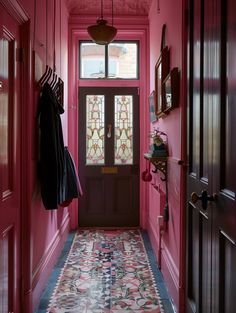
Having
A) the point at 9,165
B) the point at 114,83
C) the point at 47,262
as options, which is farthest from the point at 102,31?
the point at 47,262

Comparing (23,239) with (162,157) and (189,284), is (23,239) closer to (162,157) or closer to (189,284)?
(189,284)

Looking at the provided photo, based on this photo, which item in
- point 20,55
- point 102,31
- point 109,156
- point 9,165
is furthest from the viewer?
point 109,156

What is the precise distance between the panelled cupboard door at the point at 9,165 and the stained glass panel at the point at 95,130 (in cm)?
264

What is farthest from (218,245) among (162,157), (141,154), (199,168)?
(141,154)

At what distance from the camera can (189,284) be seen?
2.08 m

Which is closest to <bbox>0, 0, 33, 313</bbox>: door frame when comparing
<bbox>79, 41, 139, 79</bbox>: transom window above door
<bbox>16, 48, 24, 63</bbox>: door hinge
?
<bbox>16, 48, 24, 63</bbox>: door hinge

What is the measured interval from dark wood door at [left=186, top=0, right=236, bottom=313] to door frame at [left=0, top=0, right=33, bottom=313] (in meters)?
1.09

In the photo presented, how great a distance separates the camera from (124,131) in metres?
4.89

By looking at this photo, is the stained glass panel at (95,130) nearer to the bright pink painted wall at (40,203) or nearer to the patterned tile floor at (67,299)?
the bright pink painted wall at (40,203)

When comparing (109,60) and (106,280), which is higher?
(109,60)

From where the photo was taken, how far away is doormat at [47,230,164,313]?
255 cm

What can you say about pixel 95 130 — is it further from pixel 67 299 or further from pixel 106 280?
pixel 67 299

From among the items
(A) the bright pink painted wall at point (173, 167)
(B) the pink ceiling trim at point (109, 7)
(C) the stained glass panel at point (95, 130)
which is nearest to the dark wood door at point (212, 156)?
(A) the bright pink painted wall at point (173, 167)

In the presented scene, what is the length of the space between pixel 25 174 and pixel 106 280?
4.37 ft
